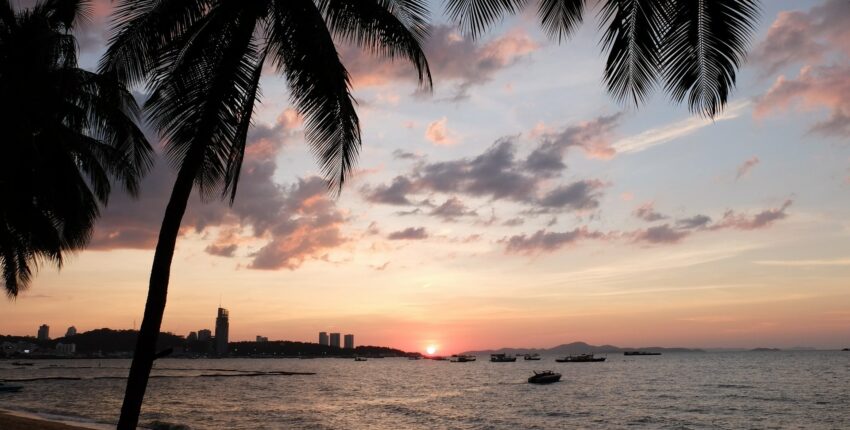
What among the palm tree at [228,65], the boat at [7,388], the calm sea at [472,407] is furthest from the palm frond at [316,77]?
the boat at [7,388]

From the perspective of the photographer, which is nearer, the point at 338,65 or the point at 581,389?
the point at 338,65

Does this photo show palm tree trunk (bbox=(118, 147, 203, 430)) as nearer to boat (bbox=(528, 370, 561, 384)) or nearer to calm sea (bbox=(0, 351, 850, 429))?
calm sea (bbox=(0, 351, 850, 429))

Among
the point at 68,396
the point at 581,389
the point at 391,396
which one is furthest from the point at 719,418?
the point at 68,396

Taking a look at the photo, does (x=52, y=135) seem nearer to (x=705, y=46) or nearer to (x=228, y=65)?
(x=228, y=65)

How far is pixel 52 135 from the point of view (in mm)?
17156

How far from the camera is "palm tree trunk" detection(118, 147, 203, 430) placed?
28.1 feet

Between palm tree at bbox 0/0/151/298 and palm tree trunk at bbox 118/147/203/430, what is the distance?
7.10 meters

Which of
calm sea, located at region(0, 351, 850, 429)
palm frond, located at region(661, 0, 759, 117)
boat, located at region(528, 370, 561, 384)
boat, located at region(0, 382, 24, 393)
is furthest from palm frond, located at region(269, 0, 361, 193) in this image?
boat, located at region(528, 370, 561, 384)

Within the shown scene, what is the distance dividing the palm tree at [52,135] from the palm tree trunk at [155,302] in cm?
710

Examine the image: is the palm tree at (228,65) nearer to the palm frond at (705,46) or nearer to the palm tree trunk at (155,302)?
the palm tree trunk at (155,302)

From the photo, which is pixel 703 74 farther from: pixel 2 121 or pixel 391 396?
pixel 391 396

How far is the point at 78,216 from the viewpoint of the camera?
18953mm

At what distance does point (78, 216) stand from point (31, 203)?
1.50 meters

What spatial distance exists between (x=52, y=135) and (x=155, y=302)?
11223 mm
